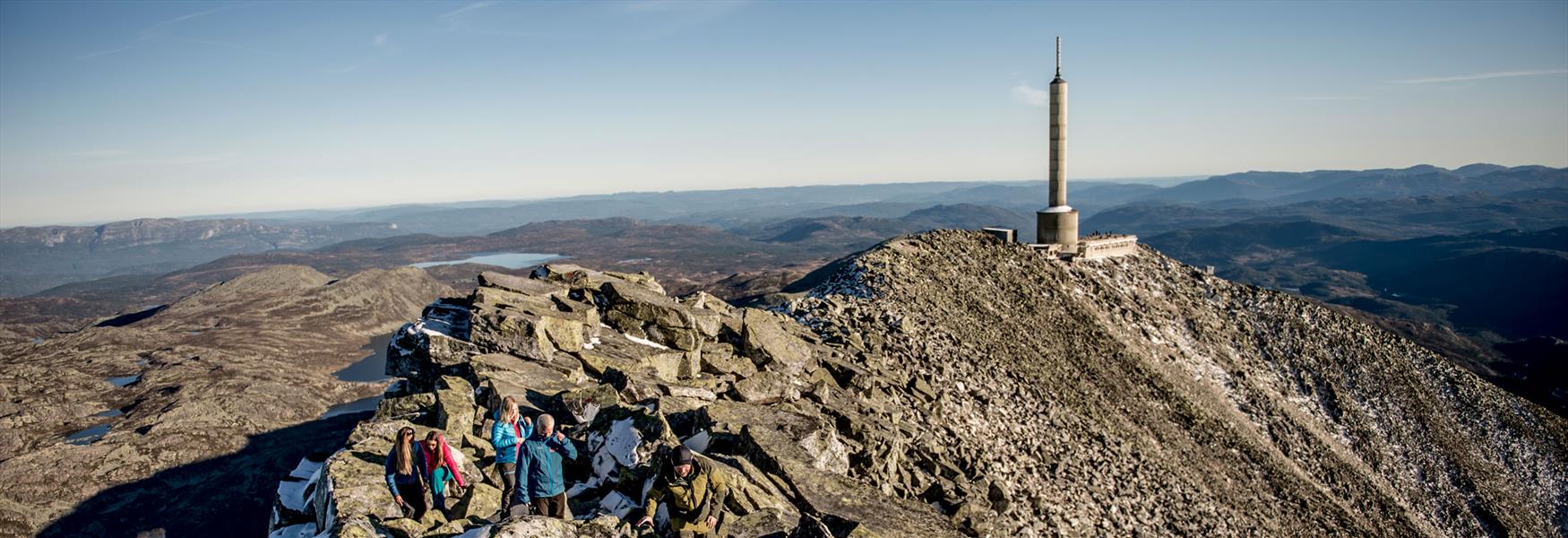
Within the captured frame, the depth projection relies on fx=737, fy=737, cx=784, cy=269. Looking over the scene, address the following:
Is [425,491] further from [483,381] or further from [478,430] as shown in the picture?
A: [483,381]

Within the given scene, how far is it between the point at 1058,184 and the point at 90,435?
9145 cm

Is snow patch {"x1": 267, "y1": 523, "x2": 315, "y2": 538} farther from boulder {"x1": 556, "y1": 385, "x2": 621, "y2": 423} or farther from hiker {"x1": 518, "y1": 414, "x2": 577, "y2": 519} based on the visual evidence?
boulder {"x1": 556, "y1": 385, "x2": 621, "y2": 423}

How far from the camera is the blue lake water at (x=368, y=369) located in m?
107

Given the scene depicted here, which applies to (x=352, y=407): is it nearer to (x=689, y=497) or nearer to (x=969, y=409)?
(x=969, y=409)

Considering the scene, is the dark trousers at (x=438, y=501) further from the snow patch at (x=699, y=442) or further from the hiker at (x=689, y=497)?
the snow patch at (x=699, y=442)

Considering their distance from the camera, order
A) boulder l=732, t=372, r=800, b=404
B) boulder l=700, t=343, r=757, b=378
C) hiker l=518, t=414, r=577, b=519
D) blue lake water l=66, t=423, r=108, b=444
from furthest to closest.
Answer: blue lake water l=66, t=423, r=108, b=444, boulder l=700, t=343, r=757, b=378, boulder l=732, t=372, r=800, b=404, hiker l=518, t=414, r=577, b=519

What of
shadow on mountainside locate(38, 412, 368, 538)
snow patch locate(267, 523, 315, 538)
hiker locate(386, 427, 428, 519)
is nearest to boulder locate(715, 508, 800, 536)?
hiker locate(386, 427, 428, 519)

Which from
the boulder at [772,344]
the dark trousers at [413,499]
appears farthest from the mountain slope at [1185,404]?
the dark trousers at [413,499]

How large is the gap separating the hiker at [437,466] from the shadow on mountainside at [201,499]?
45.5 m

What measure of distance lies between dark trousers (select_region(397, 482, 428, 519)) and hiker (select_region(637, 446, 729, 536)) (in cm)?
325

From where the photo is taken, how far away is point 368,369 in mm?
114250

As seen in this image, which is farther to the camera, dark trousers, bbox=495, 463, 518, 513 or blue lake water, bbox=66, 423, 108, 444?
blue lake water, bbox=66, 423, 108, 444

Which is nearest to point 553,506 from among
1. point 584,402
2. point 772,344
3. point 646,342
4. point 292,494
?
point 584,402

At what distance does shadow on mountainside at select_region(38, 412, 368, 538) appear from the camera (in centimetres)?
5000
